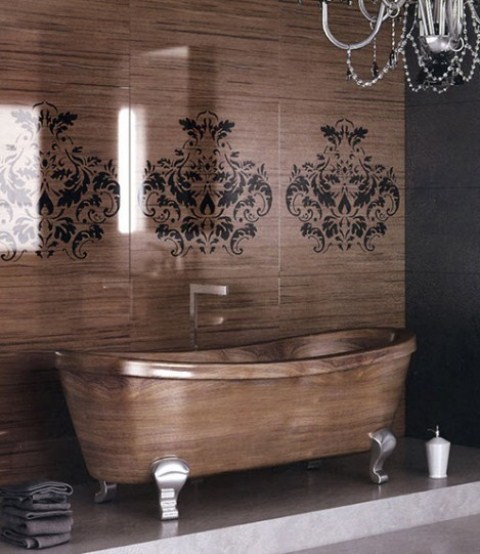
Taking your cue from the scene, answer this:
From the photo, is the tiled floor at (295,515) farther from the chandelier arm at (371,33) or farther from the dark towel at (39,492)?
the chandelier arm at (371,33)

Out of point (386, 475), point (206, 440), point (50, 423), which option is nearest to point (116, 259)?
point (50, 423)

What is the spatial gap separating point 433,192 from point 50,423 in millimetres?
2453

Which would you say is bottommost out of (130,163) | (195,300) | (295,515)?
(295,515)

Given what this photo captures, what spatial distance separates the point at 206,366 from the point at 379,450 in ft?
3.45

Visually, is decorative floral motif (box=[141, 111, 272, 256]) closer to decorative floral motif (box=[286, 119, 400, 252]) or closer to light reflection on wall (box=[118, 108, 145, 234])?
light reflection on wall (box=[118, 108, 145, 234])

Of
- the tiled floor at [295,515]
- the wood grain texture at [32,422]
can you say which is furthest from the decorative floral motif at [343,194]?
the wood grain texture at [32,422]

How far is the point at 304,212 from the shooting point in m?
5.80

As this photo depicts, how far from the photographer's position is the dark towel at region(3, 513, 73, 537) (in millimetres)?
3953

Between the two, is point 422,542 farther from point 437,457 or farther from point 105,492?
point 105,492

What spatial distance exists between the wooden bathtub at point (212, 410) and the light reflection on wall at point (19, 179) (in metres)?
0.71

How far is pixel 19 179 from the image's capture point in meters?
4.79

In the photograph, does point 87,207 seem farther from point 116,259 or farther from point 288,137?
point 288,137

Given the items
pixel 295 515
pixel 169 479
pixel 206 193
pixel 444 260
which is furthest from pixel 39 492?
pixel 444 260

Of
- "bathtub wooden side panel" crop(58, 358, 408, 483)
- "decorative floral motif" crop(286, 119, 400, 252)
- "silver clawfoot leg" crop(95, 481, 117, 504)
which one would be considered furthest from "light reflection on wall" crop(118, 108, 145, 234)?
"silver clawfoot leg" crop(95, 481, 117, 504)
